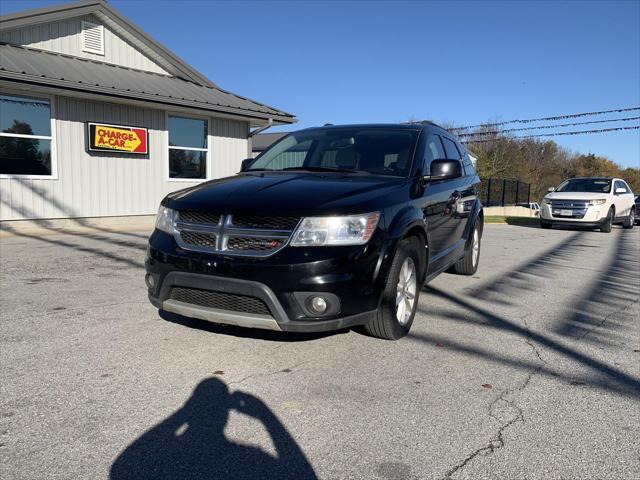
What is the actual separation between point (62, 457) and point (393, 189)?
8.84 feet

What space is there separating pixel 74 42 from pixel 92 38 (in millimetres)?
481

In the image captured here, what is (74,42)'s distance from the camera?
12.0 m

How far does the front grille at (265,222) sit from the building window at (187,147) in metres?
10.3

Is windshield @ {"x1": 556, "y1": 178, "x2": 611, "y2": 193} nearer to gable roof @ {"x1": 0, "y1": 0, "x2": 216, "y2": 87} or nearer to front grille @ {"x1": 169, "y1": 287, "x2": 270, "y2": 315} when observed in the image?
gable roof @ {"x1": 0, "y1": 0, "x2": 216, "y2": 87}

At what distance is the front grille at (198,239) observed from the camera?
11.3 ft

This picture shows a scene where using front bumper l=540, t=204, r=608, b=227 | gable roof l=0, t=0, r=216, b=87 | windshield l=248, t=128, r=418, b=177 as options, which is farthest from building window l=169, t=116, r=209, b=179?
front bumper l=540, t=204, r=608, b=227

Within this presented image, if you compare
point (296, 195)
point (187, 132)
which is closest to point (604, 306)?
point (296, 195)

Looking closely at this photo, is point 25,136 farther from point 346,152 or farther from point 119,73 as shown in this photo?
point 346,152

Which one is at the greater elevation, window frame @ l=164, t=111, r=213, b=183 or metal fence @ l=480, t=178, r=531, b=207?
window frame @ l=164, t=111, r=213, b=183

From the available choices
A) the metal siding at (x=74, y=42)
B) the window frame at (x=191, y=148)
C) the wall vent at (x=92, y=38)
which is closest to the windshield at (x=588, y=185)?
the window frame at (x=191, y=148)

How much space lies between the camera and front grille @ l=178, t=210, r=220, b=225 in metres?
3.47

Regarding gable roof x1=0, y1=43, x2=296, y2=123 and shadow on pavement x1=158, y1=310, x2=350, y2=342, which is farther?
gable roof x1=0, y1=43, x2=296, y2=123

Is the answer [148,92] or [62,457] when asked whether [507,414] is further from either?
[148,92]

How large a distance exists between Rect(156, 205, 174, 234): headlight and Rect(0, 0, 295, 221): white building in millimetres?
7244
